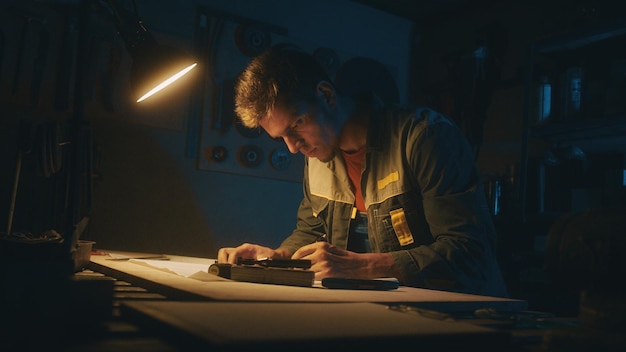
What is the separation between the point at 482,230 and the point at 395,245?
40cm

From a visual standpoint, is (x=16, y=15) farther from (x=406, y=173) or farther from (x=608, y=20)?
(x=608, y=20)

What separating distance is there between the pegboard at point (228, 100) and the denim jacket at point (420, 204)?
1044 mm

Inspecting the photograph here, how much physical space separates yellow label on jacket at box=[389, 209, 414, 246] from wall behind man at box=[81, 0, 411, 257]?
154 centimetres

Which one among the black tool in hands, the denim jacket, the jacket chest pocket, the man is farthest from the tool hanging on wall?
the black tool in hands

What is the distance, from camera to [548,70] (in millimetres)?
2977

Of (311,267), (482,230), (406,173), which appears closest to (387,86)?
(406,173)

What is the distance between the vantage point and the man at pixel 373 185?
4.69ft

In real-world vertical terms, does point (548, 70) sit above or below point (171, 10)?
below

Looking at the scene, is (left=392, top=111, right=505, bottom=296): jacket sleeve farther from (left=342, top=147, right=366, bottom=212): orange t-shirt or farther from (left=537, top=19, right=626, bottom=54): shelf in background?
(left=537, top=19, right=626, bottom=54): shelf in background

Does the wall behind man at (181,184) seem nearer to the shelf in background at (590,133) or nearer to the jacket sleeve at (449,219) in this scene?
the shelf in background at (590,133)

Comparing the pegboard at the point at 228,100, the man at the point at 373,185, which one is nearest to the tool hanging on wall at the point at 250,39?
the pegboard at the point at 228,100

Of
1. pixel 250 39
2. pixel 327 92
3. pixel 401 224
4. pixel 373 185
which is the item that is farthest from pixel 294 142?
pixel 250 39

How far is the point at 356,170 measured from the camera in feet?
7.00

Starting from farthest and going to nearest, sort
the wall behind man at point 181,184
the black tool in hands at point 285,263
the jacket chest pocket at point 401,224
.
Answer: the wall behind man at point 181,184
the jacket chest pocket at point 401,224
the black tool in hands at point 285,263
